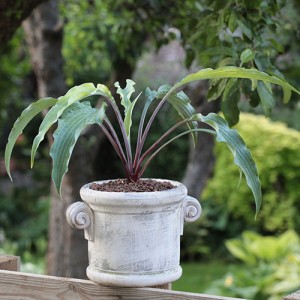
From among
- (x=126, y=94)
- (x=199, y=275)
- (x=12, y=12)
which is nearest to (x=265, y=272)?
(x=199, y=275)

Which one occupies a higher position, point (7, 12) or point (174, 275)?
point (7, 12)

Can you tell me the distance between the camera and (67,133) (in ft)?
4.42

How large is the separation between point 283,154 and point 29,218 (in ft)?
10.4

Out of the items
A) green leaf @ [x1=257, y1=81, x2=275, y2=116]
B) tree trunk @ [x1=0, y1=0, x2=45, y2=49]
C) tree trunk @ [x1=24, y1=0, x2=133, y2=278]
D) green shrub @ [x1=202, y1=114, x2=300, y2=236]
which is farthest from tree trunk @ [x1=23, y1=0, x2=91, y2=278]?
green shrub @ [x1=202, y1=114, x2=300, y2=236]

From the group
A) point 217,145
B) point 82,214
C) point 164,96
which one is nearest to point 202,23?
point 164,96

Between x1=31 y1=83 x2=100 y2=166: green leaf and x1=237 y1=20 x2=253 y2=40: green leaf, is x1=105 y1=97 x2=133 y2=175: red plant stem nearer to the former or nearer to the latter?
x1=31 y1=83 x2=100 y2=166: green leaf

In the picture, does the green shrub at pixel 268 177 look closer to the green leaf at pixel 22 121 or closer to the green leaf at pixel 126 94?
the green leaf at pixel 126 94

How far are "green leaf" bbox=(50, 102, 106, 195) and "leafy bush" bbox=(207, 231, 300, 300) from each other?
2.93 metres

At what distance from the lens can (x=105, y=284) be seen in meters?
1.43

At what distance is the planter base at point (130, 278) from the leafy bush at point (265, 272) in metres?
2.76

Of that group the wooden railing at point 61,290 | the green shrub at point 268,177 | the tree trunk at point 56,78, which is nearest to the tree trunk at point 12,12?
the tree trunk at point 56,78

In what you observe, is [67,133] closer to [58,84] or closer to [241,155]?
[241,155]

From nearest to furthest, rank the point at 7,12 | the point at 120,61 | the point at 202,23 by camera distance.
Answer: the point at 202,23
the point at 7,12
the point at 120,61

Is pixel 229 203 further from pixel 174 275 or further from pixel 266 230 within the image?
pixel 174 275
